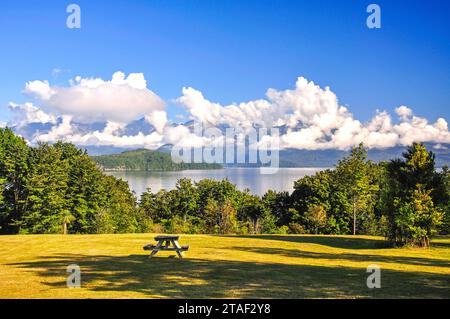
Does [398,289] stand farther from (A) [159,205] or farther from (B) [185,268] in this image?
(A) [159,205]

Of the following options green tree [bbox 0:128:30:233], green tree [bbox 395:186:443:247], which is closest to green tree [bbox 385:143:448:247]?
green tree [bbox 395:186:443:247]

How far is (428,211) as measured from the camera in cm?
3025

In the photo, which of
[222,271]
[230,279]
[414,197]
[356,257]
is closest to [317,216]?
[414,197]

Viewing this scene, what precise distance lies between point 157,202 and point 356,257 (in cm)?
6773

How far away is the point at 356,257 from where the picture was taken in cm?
2448

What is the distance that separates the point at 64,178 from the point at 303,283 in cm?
5494

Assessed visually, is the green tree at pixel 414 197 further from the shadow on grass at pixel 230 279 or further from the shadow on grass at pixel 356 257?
the shadow on grass at pixel 230 279

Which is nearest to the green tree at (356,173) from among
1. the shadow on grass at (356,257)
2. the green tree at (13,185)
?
the shadow on grass at (356,257)

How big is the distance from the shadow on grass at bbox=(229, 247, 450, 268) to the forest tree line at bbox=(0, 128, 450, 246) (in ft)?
56.5

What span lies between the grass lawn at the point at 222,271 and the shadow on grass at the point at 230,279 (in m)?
0.03

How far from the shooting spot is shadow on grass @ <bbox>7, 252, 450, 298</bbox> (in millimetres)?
13570

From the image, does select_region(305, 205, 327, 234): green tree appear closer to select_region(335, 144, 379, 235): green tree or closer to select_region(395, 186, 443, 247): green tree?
select_region(335, 144, 379, 235): green tree

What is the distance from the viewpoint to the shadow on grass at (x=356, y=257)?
74.1 ft
